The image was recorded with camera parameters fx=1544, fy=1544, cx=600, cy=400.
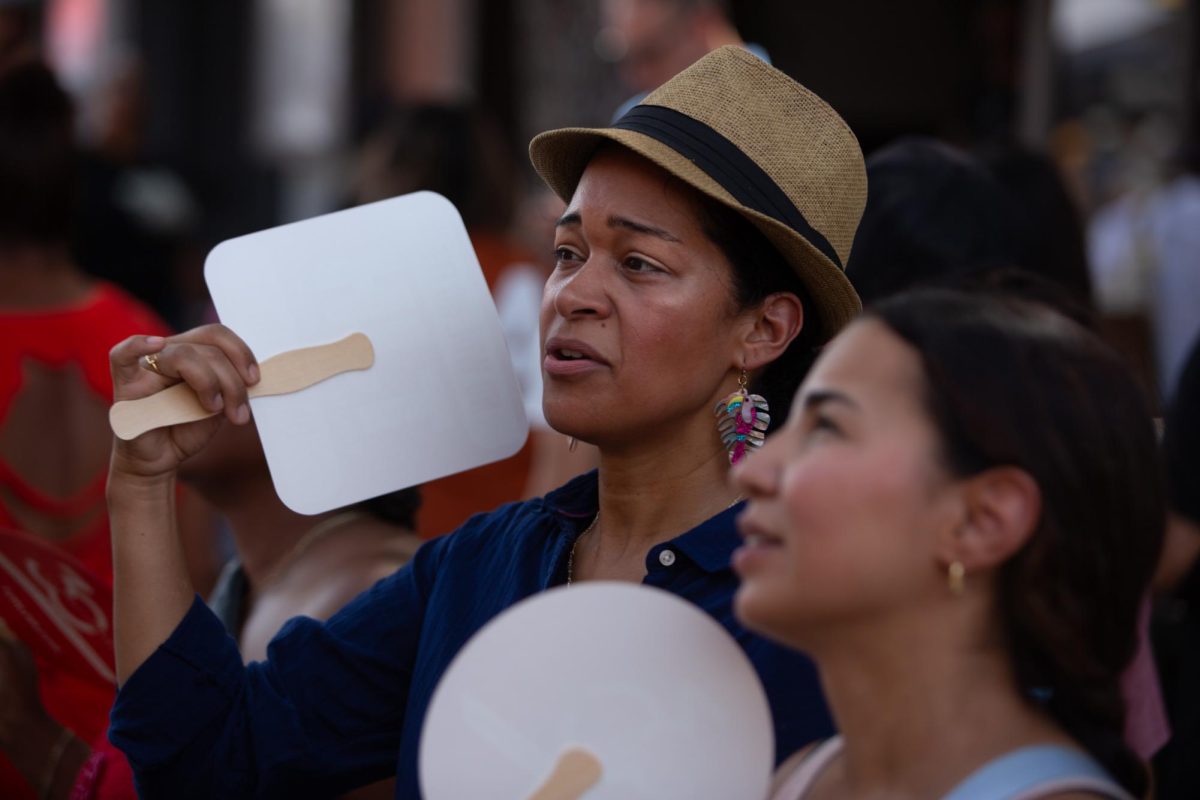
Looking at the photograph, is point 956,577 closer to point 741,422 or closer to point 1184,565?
point 741,422

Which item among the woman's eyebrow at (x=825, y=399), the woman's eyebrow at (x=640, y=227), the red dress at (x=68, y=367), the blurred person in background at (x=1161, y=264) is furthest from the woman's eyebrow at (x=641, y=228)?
the blurred person in background at (x=1161, y=264)

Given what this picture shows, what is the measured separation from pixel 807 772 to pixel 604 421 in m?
0.51

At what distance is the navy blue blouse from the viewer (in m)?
1.87

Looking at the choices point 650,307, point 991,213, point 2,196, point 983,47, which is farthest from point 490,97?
point 650,307

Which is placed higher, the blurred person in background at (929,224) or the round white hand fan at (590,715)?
the round white hand fan at (590,715)

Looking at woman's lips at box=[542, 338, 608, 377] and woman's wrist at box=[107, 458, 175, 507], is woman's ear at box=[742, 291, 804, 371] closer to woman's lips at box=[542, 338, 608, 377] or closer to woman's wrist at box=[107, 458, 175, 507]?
woman's lips at box=[542, 338, 608, 377]

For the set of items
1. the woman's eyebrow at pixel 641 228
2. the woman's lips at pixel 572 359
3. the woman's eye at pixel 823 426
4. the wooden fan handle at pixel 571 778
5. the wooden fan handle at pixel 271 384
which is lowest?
the wooden fan handle at pixel 571 778

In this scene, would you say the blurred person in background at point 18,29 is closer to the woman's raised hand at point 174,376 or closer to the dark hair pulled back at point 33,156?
the dark hair pulled back at point 33,156

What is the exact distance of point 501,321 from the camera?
8.71 feet

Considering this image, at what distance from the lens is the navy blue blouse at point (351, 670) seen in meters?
1.87

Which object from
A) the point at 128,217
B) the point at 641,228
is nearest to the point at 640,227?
the point at 641,228

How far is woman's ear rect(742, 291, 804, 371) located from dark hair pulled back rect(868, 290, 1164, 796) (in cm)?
52

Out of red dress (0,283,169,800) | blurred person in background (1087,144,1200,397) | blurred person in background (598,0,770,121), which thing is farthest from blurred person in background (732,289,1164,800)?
blurred person in background (1087,144,1200,397)

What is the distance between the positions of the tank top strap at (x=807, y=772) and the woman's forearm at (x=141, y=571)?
2.59 ft
